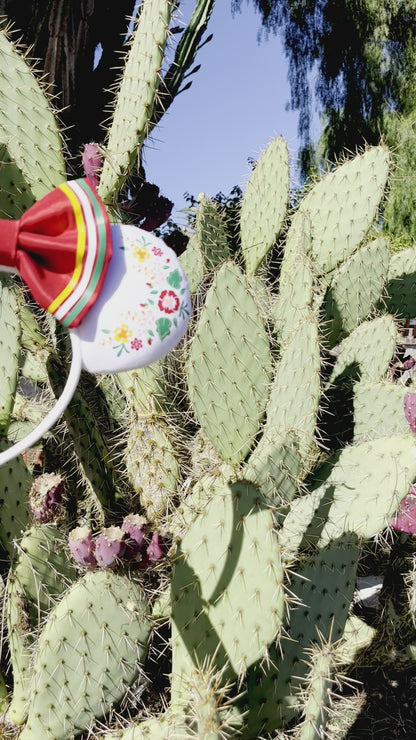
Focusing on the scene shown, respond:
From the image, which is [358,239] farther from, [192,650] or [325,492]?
[192,650]

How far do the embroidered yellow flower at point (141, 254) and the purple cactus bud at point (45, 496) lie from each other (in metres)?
A: 0.77

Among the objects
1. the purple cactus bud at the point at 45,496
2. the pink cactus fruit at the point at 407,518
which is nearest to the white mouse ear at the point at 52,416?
the purple cactus bud at the point at 45,496

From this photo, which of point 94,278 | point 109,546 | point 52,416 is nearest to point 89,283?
point 94,278

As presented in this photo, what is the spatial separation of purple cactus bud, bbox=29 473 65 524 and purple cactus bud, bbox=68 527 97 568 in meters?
0.19

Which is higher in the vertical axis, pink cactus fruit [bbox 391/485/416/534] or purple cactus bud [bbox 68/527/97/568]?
purple cactus bud [bbox 68/527/97/568]

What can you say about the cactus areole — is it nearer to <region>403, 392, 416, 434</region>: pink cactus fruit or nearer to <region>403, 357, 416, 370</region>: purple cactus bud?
<region>403, 392, 416, 434</region>: pink cactus fruit

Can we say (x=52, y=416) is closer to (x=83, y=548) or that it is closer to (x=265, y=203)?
(x=83, y=548)

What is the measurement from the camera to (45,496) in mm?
1425

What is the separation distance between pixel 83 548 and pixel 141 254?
66 centimetres

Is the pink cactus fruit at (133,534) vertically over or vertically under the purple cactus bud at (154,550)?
over

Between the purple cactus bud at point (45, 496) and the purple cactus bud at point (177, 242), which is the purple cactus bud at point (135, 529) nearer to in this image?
the purple cactus bud at point (45, 496)

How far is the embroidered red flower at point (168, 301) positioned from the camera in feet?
2.59

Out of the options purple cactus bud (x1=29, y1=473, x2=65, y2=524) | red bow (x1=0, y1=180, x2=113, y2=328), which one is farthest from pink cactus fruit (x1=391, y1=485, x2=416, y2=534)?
red bow (x1=0, y1=180, x2=113, y2=328)

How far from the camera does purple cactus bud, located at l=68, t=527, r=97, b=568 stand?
4.05 ft
